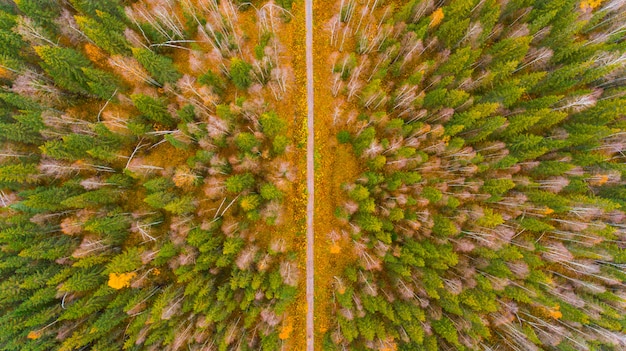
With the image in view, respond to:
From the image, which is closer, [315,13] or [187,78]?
[187,78]

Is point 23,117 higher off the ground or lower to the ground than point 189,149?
higher

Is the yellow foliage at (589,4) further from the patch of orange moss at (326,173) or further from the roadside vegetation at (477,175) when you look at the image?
the patch of orange moss at (326,173)

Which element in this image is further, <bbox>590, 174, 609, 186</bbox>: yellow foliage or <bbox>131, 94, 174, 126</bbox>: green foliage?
<bbox>590, 174, 609, 186</bbox>: yellow foliage

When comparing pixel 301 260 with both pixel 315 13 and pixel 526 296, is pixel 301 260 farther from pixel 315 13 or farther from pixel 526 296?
pixel 315 13

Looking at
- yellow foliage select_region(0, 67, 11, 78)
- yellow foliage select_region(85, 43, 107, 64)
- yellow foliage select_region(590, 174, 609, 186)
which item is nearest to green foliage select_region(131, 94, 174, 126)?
yellow foliage select_region(85, 43, 107, 64)

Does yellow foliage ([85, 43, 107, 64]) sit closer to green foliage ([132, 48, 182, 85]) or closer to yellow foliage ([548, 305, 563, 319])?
green foliage ([132, 48, 182, 85])

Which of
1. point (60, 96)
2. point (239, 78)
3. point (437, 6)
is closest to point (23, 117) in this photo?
point (60, 96)
